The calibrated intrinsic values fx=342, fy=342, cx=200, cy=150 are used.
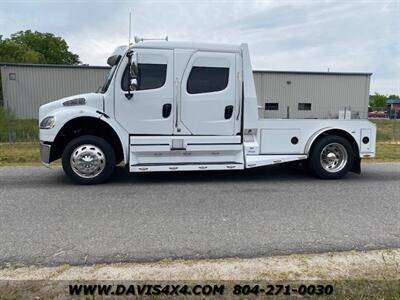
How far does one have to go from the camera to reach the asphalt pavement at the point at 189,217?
3.76 meters

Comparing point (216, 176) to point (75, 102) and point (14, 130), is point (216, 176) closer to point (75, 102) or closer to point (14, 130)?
point (75, 102)

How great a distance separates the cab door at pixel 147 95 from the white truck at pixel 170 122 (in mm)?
19

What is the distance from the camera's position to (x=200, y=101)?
667 centimetres

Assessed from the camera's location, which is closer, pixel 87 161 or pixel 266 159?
pixel 87 161

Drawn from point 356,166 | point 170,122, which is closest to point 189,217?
point 170,122

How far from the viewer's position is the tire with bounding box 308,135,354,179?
7113 millimetres

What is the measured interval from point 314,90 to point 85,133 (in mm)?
26798

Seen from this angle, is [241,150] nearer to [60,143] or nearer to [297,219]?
[297,219]

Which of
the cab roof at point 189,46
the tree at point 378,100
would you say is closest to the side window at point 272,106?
the cab roof at point 189,46

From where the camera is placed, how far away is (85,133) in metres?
6.73

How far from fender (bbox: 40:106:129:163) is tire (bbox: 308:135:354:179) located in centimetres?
386

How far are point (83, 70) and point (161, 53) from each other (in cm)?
2194

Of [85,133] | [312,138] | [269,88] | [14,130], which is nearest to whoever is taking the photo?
[85,133]

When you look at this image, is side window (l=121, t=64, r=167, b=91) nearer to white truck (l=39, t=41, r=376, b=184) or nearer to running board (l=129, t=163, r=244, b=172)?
white truck (l=39, t=41, r=376, b=184)
